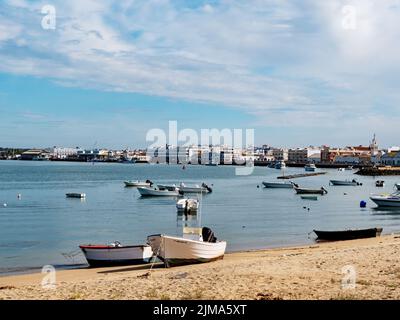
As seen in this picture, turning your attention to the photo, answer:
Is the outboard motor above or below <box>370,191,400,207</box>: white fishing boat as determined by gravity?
above

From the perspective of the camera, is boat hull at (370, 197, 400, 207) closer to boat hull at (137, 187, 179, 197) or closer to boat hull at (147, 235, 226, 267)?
boat hull at (137, 187, 179, 197)

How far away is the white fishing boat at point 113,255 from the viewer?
22.8 meters

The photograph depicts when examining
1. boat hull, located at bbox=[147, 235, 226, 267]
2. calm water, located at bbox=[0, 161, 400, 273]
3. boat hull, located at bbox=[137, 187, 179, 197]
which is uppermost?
boat hull, located at bbox=[147, 235, 226, 267]

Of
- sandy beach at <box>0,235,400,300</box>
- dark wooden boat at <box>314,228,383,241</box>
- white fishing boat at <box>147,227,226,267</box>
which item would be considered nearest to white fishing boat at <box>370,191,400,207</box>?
dark wooden boat at <box>314,228,383,241</box>

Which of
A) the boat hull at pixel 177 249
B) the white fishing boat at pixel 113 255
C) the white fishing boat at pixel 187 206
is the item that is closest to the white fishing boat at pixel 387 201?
the white fishing boat at pixel 187 206

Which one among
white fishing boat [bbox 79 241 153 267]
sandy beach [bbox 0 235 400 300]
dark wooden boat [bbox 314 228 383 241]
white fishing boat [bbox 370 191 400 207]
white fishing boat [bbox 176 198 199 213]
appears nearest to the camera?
sandy beach [bbox 0 235 400 300]

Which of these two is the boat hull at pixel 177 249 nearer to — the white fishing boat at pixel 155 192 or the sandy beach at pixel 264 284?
the sandy beach at pixel 264 284

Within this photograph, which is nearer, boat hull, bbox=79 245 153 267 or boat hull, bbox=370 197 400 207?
boat hull, bbox=79 245 153 267

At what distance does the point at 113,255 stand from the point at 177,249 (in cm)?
342

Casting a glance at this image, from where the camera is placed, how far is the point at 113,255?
75.4ft

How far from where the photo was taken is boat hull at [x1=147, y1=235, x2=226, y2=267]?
21.1 meters

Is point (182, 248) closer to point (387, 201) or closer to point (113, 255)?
point (113, 255)
